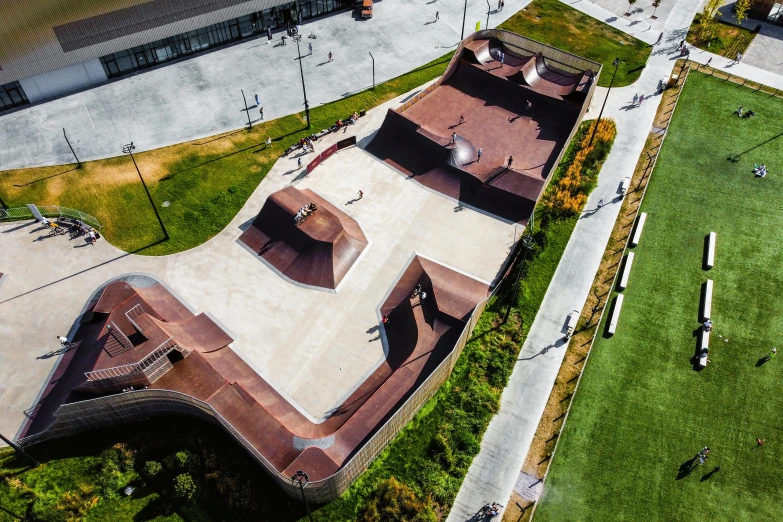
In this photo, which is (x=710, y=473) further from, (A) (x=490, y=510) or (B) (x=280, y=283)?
(B) (x=280, y=283)

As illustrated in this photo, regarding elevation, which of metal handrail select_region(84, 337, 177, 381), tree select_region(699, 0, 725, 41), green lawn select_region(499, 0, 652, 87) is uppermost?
tree select_region(699, 0, 725, 41)

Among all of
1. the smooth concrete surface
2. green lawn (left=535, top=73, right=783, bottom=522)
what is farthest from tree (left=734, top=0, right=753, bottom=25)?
the smooth concrete surface

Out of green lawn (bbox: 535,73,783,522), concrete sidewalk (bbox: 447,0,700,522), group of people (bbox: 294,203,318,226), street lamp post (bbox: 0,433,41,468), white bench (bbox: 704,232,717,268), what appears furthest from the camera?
white bench (bbox: 704,232,717,268)

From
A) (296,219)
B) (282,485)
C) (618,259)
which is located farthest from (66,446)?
(618,259)

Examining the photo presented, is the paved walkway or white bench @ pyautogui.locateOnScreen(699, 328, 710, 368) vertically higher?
the paved walkway

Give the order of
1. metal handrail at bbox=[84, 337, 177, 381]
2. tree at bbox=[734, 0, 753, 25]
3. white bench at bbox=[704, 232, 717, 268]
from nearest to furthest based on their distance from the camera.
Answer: metal handrail at bbox=[84, 337, 177, 381]
white bench at bbox=[704, 232, 717, 268]
tree at bbox=[734, 0, 753, 25]

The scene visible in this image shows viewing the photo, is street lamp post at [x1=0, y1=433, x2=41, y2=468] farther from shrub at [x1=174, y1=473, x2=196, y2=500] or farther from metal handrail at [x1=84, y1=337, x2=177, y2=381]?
shrub at [x1=174, y1=473, x2=196, y2=500]

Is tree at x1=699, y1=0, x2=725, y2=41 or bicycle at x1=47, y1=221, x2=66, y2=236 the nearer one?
bicycle at x1=47, y1=221, x2=66, y2=236
